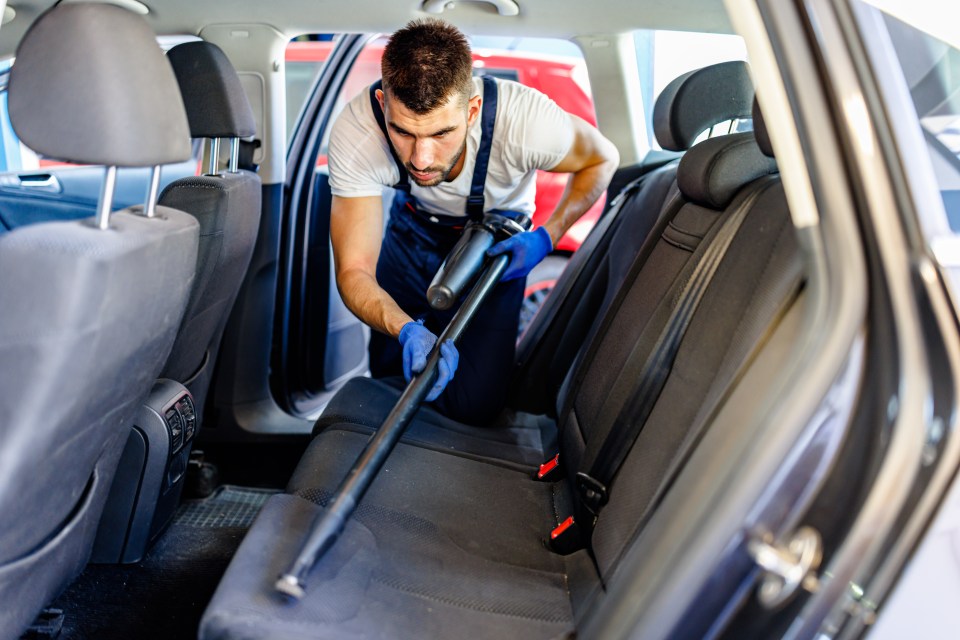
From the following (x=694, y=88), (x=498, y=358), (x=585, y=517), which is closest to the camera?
(x=585, y=517)

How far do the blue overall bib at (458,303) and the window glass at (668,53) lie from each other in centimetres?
60

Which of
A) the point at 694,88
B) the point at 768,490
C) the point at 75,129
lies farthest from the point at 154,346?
the point at 694,88

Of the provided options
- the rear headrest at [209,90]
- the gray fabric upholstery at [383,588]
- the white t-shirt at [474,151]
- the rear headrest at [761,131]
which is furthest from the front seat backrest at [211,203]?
the rear headrest at [761,131]

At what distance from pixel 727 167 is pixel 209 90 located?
1.11 meters

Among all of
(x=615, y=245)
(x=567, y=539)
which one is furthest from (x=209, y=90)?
(x=567, y=539)

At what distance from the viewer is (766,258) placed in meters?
1.21

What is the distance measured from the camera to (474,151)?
6.95ft

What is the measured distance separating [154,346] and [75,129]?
1.13ft

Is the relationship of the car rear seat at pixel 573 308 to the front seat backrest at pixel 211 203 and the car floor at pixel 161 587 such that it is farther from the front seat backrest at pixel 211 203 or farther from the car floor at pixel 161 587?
the car floor at pixel 161 587

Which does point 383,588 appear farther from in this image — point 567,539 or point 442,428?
point 442,428

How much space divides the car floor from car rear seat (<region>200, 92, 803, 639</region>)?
0.46 metres

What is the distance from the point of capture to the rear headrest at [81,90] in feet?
3.49

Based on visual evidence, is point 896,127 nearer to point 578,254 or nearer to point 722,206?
point 722,206

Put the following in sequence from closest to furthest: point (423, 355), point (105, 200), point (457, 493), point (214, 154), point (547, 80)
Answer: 1. point (105, 200)
2. point (457, 493)
3. point (423, 355)
4. point (214, 154)
5. point (547, 80)
